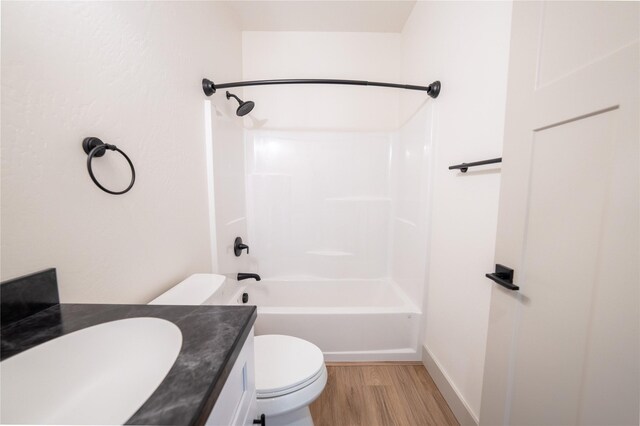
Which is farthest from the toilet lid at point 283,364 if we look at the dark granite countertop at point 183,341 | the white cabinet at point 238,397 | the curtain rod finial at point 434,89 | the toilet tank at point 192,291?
the curtain rod finial at point 434,89

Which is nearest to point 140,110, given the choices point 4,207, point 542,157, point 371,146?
point 4,207

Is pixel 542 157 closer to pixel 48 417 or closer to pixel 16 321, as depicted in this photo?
pixel 48 417

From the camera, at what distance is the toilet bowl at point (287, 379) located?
94cm

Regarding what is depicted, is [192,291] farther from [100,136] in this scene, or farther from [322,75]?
[322,75]

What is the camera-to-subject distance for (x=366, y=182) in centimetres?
228

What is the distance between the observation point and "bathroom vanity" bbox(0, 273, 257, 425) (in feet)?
1.20

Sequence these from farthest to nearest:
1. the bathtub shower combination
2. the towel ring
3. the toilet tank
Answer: the bathtub shower combination
the toilet tank
the towel ring

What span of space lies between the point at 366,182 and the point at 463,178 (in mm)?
1107

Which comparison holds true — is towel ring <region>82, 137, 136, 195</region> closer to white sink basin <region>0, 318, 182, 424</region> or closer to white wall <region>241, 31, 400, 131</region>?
white sink basin <region>0, 318, 182, 424</region>

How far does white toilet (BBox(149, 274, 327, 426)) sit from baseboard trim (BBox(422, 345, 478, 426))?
0.76m

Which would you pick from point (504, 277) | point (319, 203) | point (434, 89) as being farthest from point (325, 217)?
point (504, 277)

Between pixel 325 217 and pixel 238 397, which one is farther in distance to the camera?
pixel 325 217

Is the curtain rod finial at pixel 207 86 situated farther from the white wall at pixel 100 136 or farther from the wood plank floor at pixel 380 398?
the wood plank floor at pixel 380 398

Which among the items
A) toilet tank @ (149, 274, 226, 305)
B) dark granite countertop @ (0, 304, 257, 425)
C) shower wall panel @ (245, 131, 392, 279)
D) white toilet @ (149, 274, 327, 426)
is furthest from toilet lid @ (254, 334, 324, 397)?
shower wall panel @ (245, 131, 392, 279)
